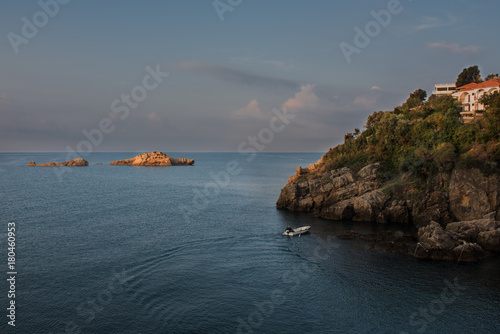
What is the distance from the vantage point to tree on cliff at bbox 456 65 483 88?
10581cm

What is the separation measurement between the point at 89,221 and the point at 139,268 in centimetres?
2587

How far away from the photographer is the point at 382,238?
50.3m

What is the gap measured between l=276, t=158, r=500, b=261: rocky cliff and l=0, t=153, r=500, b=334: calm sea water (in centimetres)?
343

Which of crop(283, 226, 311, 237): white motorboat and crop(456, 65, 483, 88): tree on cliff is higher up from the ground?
crop(456, 65, 483, 88): tree on cliff

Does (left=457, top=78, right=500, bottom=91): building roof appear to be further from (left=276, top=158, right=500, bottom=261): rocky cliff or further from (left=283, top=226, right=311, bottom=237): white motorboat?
(left=283, top=226, right=311, bottom=237): white motorboat

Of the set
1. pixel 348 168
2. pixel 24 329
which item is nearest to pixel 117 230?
pixel 24 329

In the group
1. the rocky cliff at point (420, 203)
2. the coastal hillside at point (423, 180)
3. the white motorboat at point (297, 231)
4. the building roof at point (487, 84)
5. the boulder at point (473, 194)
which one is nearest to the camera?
the rocky cliff at point (420, 203)

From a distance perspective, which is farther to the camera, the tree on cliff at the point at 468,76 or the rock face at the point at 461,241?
the tree on cliff at the point at 468,76
